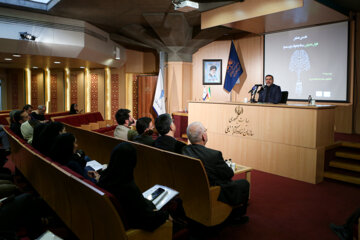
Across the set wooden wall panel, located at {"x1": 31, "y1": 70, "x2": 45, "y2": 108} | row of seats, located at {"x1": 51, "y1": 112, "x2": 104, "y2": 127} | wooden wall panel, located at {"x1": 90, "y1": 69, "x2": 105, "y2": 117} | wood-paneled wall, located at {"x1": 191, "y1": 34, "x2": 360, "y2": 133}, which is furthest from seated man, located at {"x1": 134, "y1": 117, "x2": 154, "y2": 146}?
wooden wall panel, located at {"x1": 31, "y1": 70, "x2": 45, "y2": 108}

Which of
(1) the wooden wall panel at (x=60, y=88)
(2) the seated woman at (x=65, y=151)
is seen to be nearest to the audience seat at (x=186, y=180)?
(2) the seated woman at (x=65, y=151)

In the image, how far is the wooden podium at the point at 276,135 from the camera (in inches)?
176

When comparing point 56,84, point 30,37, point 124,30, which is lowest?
point 56,84

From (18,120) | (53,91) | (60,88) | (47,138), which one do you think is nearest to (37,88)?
(53,91)

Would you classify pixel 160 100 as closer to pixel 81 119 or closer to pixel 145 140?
pixel 81 119

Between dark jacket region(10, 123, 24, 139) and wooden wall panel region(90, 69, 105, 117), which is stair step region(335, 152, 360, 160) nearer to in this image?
dark jacket region(10, 123, 24, 139)

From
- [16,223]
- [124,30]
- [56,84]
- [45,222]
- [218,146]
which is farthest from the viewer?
[56,84]

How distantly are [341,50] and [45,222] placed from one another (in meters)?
7.00

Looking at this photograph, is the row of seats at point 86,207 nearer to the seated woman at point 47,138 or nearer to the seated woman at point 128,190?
the seated woman at point 128,190

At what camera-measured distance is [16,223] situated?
1.62m

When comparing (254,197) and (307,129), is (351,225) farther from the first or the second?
(307,129)

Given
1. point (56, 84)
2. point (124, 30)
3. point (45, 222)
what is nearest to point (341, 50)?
point (124, 30)

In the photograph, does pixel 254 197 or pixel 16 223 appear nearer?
pixel 16 223

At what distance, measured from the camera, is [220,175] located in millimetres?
2756
